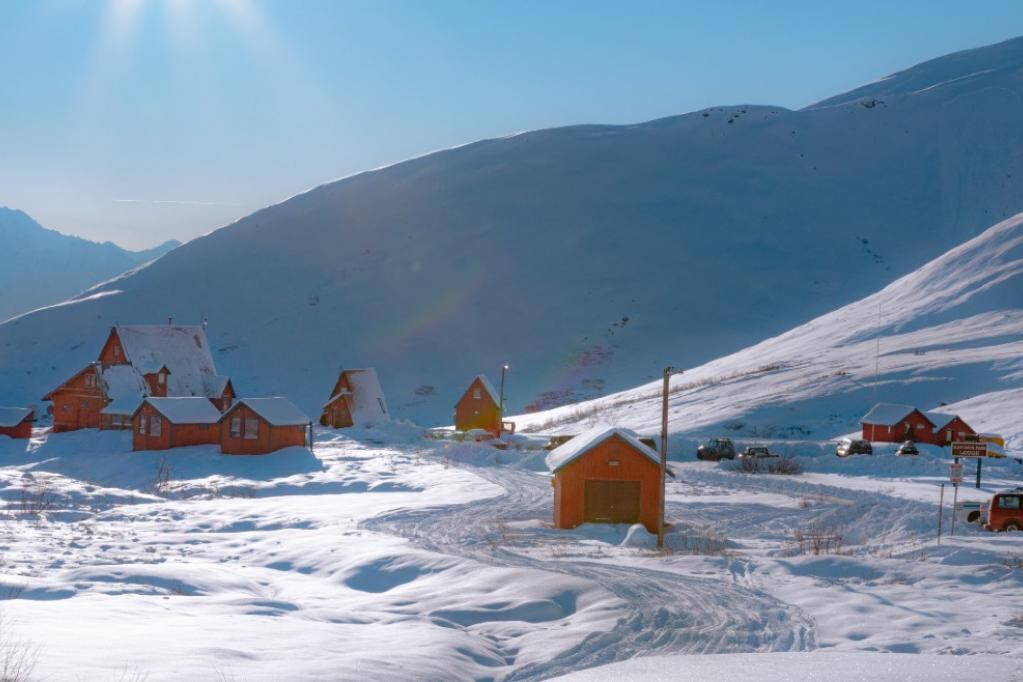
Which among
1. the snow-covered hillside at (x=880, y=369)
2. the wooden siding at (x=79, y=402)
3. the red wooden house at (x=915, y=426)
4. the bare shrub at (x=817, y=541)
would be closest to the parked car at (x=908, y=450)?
the red wooden house at (x=915, y=426)

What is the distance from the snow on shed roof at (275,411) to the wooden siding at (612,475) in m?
22.9

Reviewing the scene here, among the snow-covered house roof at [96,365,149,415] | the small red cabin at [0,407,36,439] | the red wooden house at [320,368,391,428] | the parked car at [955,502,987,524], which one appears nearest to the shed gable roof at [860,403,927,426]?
the parked car at [955,502,987,524]

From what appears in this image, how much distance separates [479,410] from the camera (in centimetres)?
7200

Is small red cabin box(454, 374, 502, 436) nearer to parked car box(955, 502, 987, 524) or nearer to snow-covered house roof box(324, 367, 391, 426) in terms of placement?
snow-covered house roof box(324, 367, 391, 426)

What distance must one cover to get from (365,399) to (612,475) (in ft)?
143

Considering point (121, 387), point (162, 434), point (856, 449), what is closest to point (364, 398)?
point (121, 387)

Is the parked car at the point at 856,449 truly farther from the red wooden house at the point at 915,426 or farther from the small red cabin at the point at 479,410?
the small red cabin at the point at 479,410

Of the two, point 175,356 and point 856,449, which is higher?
point 175,356

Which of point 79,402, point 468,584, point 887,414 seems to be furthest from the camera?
point 79,402

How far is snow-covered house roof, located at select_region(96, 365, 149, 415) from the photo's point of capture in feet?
198

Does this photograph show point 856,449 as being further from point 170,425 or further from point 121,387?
point 121,387

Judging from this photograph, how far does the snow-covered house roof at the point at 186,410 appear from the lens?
52.4 metres

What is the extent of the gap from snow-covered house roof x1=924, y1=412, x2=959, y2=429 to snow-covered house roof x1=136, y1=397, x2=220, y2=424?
42.6 m

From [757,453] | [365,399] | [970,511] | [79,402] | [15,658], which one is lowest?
[757,453]
